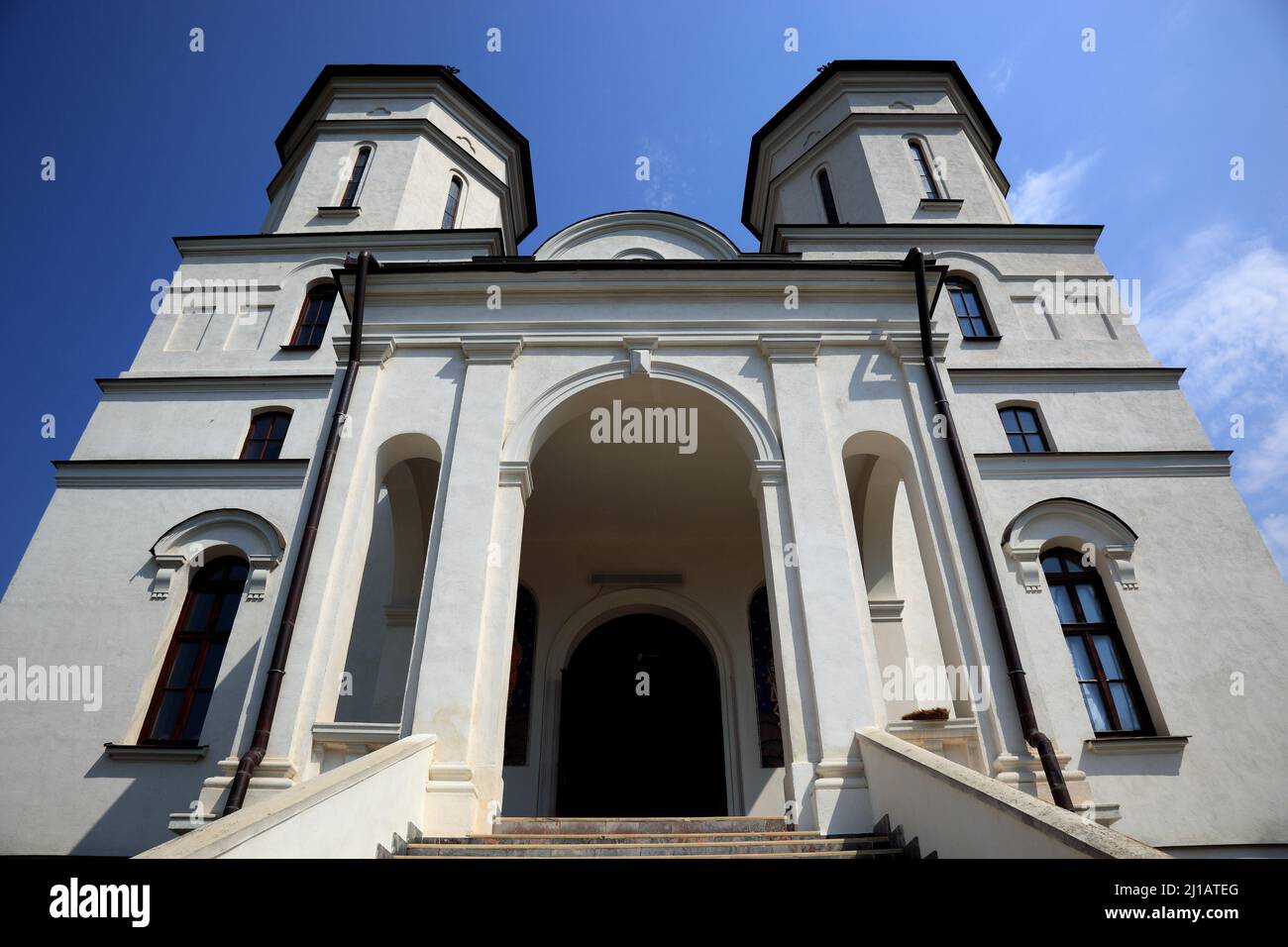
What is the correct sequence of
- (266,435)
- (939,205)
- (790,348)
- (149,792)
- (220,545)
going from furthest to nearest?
(939,205), (266,435), (220,545), (149,792), (790,348)

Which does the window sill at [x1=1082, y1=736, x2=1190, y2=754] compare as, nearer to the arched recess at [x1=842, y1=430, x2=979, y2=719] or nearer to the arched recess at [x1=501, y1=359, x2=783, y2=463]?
the arched recess at [x1=842, y1=430, x2=979, y2=719]

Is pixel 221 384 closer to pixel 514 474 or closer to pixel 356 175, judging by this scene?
pixel 356 175

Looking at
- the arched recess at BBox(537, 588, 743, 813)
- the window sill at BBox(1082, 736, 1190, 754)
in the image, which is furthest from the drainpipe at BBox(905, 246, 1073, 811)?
the arched recess at BBox(537, 588, 743, 813)

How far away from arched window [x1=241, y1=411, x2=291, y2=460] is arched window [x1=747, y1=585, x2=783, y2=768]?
8.88 metres

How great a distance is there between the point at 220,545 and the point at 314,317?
226 inches

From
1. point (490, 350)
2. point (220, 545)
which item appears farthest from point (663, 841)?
point (220, 545)

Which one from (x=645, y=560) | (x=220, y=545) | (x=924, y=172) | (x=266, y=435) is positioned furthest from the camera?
(x=924, y=172)

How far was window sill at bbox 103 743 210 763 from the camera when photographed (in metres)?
9.62

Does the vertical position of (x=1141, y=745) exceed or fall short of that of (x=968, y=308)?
it falls short

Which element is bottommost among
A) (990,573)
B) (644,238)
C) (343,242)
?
(990,573)

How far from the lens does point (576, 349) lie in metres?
9.13

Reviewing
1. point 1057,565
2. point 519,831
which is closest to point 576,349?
point 519,831

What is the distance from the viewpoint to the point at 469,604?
283 inches

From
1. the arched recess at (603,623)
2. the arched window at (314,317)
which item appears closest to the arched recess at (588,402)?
the arched recess at (603,623)
